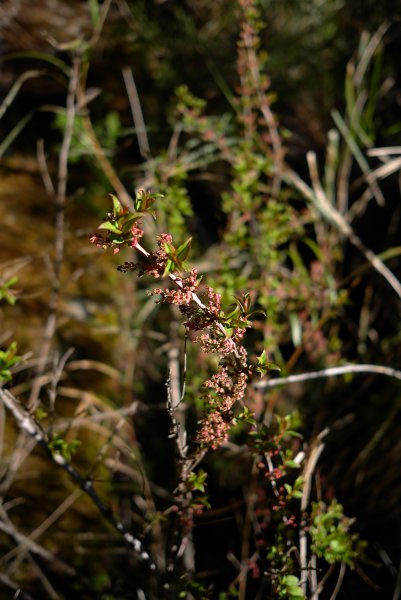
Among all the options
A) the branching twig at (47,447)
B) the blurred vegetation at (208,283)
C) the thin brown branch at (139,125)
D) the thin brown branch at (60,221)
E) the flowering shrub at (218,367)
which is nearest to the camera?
the flowering shrub at (218,367)

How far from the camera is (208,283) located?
55.0 inches

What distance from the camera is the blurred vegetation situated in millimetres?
1380

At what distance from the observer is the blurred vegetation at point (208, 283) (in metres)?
1.38

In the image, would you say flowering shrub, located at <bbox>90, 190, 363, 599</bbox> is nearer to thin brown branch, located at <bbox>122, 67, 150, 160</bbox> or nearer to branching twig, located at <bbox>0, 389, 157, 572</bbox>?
branching twig, located at <bbox>0, 389, 157, 572</bbox>

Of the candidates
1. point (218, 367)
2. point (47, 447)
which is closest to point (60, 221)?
point (47, 447)

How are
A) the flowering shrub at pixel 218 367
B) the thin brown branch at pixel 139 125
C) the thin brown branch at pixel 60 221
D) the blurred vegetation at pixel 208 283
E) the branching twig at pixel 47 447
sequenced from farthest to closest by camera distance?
the thin brown branch at pixel 139 125, the thin brown branch at pixel 60 221, the blurred vegetation at pixel 208 283, the branching twig at pixel 47 447, the flowering shrub at pixel 218 367

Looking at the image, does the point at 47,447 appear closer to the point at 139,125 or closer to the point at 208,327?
the point at 208,327

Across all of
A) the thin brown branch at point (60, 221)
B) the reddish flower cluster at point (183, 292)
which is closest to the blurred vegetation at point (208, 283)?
the thin brown branch at point (60, 221)

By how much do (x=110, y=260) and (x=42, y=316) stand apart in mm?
452

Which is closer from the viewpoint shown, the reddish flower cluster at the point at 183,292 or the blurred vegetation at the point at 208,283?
the reddish flower cluster at the point at 183,292

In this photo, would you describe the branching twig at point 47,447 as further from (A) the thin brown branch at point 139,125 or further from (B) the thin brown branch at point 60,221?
(A) the thin brown branch at point 139,125

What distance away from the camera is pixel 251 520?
4.91ft

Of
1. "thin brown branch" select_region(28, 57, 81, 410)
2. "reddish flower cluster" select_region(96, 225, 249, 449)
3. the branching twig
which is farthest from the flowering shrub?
"thin brown branch" select_region(28, 57, 81, 410)

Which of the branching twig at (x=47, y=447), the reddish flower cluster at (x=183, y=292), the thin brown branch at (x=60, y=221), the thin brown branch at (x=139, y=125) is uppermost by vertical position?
the thin brown branch at (x=139, y=125)
